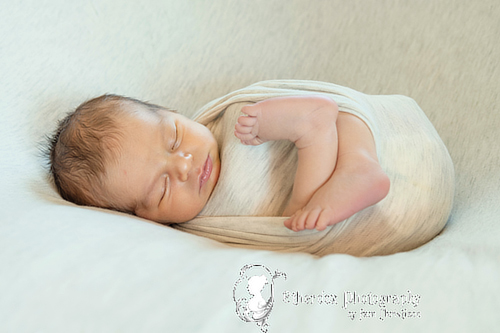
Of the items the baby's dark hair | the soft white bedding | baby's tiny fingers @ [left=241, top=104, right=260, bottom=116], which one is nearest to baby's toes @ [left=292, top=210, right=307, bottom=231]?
the soft white bedding

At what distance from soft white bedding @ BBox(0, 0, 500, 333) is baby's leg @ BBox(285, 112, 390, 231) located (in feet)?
0.38

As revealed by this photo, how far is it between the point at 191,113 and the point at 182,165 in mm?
448

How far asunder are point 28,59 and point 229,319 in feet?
3.21

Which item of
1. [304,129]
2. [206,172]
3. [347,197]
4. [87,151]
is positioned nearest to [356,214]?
[347,197]

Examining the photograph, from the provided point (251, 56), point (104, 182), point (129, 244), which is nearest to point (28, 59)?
point (104, 182)

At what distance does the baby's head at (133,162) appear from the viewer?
2.80 feet

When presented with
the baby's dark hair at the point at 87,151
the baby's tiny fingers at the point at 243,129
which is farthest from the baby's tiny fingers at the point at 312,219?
the baby's dark hair at the point at 87,151

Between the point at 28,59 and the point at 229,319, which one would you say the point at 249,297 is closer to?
the point at 229,319

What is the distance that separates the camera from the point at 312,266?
576mm
